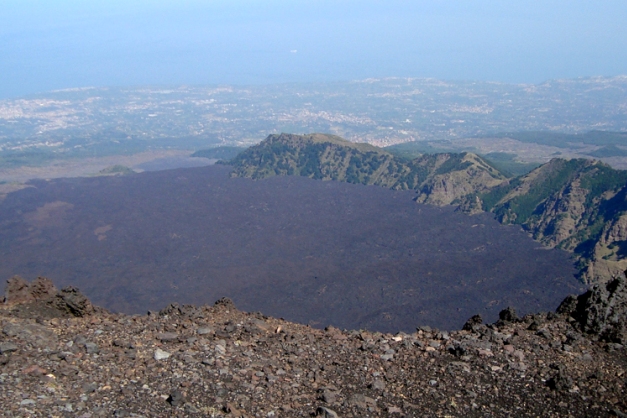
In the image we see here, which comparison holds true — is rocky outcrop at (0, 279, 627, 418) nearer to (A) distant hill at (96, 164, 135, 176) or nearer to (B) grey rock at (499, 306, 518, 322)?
(B) grey rock at (499, 306, 518, 322)

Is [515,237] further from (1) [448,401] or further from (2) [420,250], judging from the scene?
(1) [448,401]

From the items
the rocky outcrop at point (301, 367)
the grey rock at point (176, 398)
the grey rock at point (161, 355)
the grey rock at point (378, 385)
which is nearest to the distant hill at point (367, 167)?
the rocky outcrop at point (301, 367)

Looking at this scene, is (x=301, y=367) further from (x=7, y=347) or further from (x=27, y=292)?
(x=27, y=292)

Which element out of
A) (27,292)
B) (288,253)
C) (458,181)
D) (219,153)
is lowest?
(288,253)

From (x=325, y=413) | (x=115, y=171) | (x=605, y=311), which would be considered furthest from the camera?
(x=115, y=171)

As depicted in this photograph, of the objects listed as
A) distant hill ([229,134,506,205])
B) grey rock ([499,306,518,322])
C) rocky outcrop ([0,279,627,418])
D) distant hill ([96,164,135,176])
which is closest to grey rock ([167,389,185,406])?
rocky outcrop ([0,279,627,418])

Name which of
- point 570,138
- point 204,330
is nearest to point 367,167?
point 204,330

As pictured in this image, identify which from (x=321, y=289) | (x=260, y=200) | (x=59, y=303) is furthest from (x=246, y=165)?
(x=59, y=303)

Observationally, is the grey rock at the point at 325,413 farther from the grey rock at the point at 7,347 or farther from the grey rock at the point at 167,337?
the grey rock at the point at 7,347
